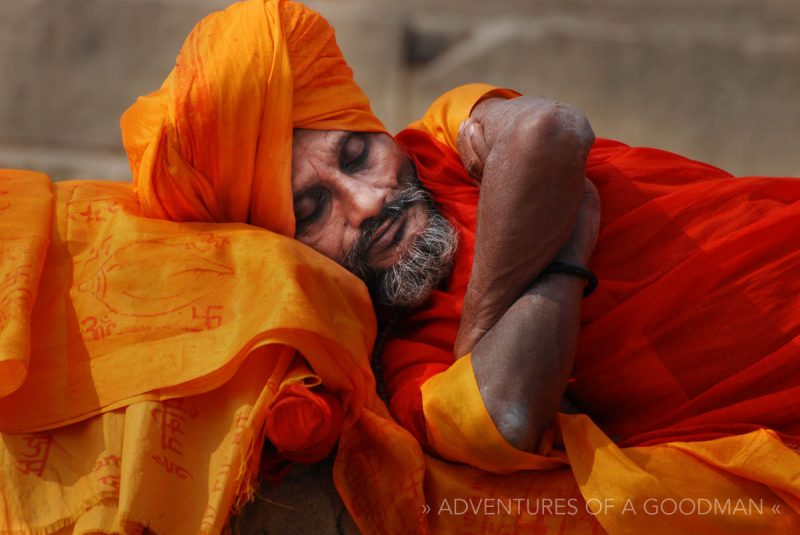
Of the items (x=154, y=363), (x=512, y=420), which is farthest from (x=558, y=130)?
(x=154, y=363)

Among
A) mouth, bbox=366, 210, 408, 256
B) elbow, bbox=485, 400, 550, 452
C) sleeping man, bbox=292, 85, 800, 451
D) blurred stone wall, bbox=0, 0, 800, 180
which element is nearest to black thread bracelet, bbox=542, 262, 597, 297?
sleeping man, bbox=292, 85, 800, 451

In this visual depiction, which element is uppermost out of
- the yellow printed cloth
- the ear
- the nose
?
the ear

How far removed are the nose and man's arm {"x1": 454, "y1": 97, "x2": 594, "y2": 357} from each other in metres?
0.33

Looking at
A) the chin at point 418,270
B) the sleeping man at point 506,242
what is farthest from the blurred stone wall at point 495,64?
the chin at point 418,270

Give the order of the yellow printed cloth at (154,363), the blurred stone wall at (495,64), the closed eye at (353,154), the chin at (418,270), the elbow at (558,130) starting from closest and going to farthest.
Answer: the yellow printed cloth at (154,363), the elbow at (558,130), the chin at (418,270), the closed eye at (353,154), the blurred stone wall at (495,64)

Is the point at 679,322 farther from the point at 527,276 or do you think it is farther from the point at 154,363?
the point at 154,363

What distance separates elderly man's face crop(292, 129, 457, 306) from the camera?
2.46 m

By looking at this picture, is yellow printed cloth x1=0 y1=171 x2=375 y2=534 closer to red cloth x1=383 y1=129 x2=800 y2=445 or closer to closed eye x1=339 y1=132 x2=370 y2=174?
red cloth x1=383 y1=129 x2=800 y2=445

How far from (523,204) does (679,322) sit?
0.35 m

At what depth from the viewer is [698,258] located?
2311 mm

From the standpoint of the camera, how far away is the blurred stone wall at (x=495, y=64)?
4.06m

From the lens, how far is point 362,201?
252 centimetres

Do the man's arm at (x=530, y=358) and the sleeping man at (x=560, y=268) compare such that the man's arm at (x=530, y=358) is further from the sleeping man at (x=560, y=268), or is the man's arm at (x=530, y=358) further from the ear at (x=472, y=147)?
the ear at (x=472, y=147)

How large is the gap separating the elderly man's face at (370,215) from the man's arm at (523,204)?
222 mm
